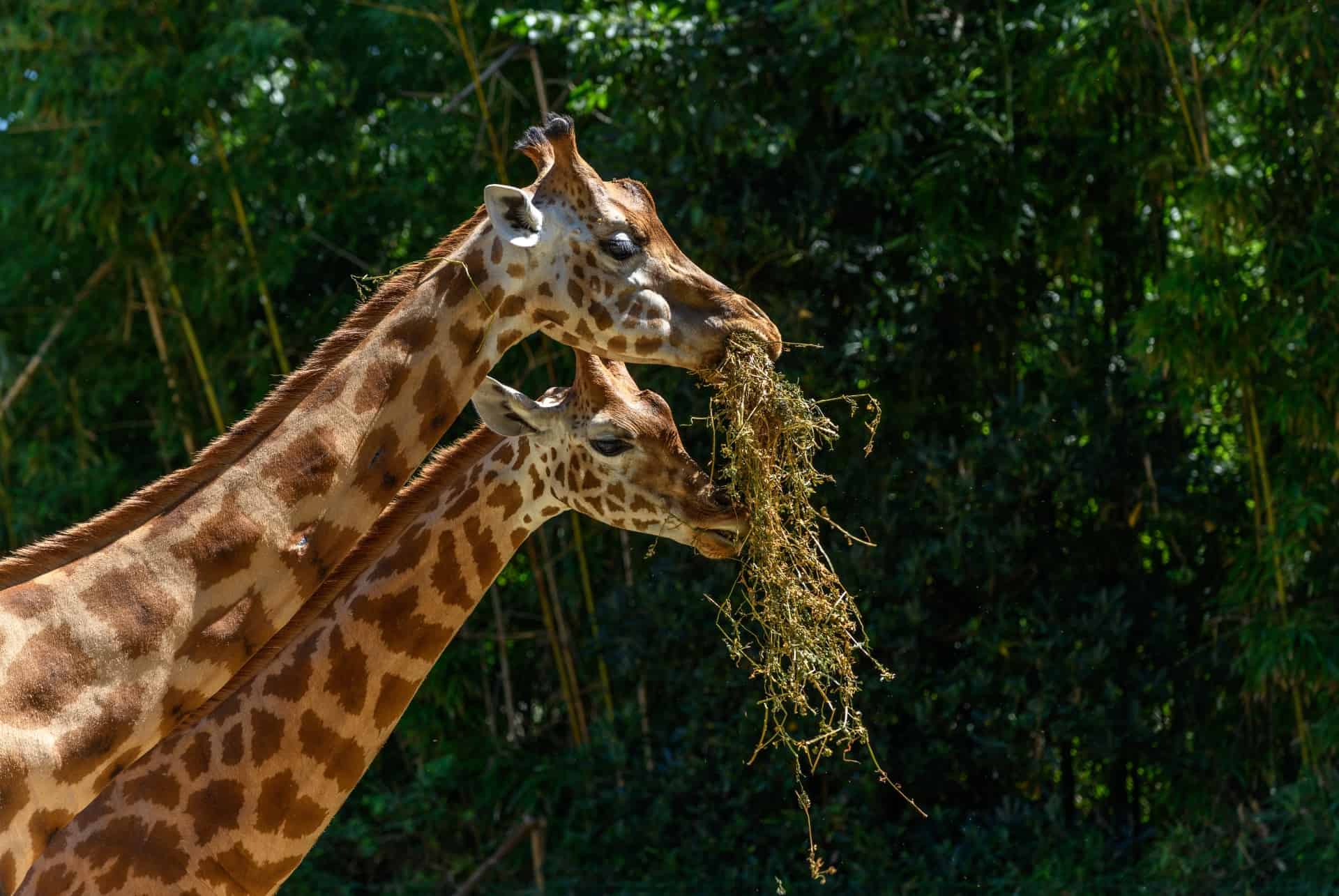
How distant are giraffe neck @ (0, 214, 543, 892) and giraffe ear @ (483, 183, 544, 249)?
4 centimetres

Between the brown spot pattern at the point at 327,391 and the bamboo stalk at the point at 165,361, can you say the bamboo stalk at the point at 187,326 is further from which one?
the brown spot pattern at the point at 327,391

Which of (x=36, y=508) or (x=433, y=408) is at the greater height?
(x=433, y=408)

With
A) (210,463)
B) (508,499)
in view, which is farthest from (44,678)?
(508,499)

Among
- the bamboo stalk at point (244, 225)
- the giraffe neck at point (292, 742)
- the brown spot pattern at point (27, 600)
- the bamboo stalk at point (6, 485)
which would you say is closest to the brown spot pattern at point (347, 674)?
the giraffe neck at point (292, 742)

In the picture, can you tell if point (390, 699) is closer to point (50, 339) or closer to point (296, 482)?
point (296, 482)

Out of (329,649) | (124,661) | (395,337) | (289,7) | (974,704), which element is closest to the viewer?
(124,661)

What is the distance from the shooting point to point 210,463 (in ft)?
8.15

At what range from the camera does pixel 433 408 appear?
2.58 meters

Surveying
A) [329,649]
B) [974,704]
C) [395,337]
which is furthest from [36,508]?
[395,337]

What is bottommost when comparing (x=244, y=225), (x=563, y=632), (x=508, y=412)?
(x=563, y=632)

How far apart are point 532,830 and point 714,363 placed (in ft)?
14.0

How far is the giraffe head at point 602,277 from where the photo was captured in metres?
2.63

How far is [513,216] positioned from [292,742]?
108 centimetres

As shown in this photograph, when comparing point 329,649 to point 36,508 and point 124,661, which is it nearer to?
point 124,661
